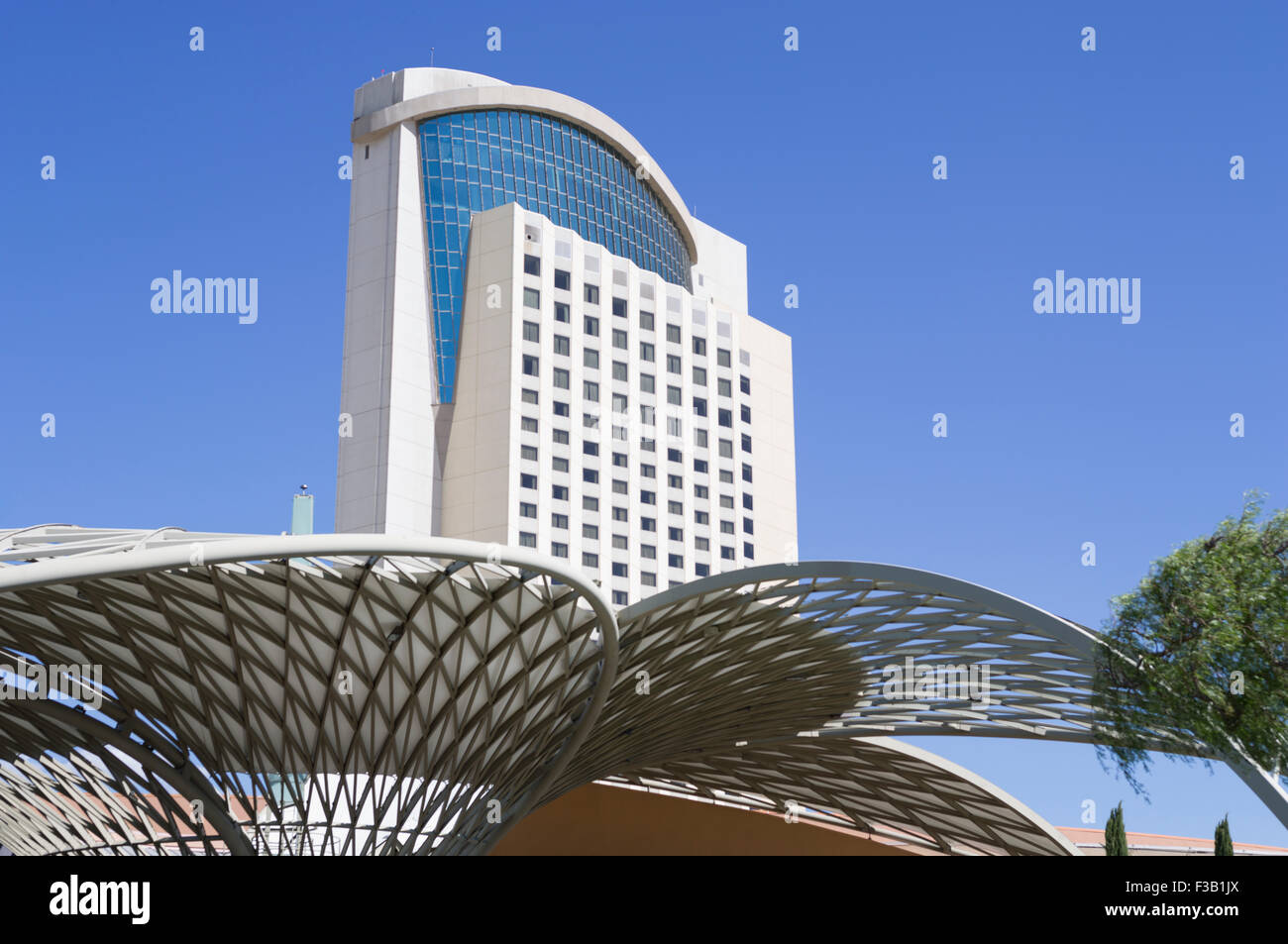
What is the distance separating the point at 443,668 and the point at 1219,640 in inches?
784

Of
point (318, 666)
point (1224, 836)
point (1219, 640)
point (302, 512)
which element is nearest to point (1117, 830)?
point (1224, 836)

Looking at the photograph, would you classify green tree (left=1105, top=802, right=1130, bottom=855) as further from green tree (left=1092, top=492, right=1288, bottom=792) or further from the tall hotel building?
the tall hotel building

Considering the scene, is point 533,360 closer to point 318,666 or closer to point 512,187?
point 512,187

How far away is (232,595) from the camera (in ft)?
99.2

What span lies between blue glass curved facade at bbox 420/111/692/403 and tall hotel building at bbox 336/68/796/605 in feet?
0.60

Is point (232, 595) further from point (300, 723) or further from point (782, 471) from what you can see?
point (782, 471)

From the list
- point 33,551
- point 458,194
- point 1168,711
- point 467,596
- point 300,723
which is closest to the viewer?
point 33,551

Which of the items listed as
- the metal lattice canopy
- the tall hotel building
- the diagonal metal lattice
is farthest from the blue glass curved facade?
the diagonal metal lattice

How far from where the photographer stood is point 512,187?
107500 millimetres

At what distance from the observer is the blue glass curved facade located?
103m
